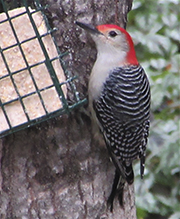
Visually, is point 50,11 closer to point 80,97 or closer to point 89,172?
point 80,97

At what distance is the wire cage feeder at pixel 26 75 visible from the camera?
2912mm

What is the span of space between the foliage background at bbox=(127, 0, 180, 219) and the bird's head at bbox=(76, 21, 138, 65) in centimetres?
62

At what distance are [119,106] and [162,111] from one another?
1.33 metres

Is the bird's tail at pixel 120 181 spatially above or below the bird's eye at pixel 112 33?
below

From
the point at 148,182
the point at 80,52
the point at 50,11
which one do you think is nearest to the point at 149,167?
the point at 148,182

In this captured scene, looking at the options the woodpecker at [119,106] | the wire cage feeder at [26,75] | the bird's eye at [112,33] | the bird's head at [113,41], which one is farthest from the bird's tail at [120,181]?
the bird's eye at [112,33]

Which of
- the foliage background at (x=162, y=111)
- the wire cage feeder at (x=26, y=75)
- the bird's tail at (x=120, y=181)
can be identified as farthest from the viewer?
the foliage background at (x=162, y=111)

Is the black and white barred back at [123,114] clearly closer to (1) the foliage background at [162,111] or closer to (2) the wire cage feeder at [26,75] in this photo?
(2) the wire cage feeder at [26,75]

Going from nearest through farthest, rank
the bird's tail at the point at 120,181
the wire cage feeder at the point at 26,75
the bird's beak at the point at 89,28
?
the wire cage feeder at the point at 26,75, the bird's beak at the point at 89,28, the bird's tail at the point at 120,181

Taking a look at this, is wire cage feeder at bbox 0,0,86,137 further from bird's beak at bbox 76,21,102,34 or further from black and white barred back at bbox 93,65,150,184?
black and white barred back at bbox 93,65,150,184

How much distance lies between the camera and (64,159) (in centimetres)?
313

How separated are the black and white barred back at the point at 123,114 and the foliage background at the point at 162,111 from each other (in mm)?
630

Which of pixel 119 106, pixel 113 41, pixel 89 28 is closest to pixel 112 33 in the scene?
pixel 113 41

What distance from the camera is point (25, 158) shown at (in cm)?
307
